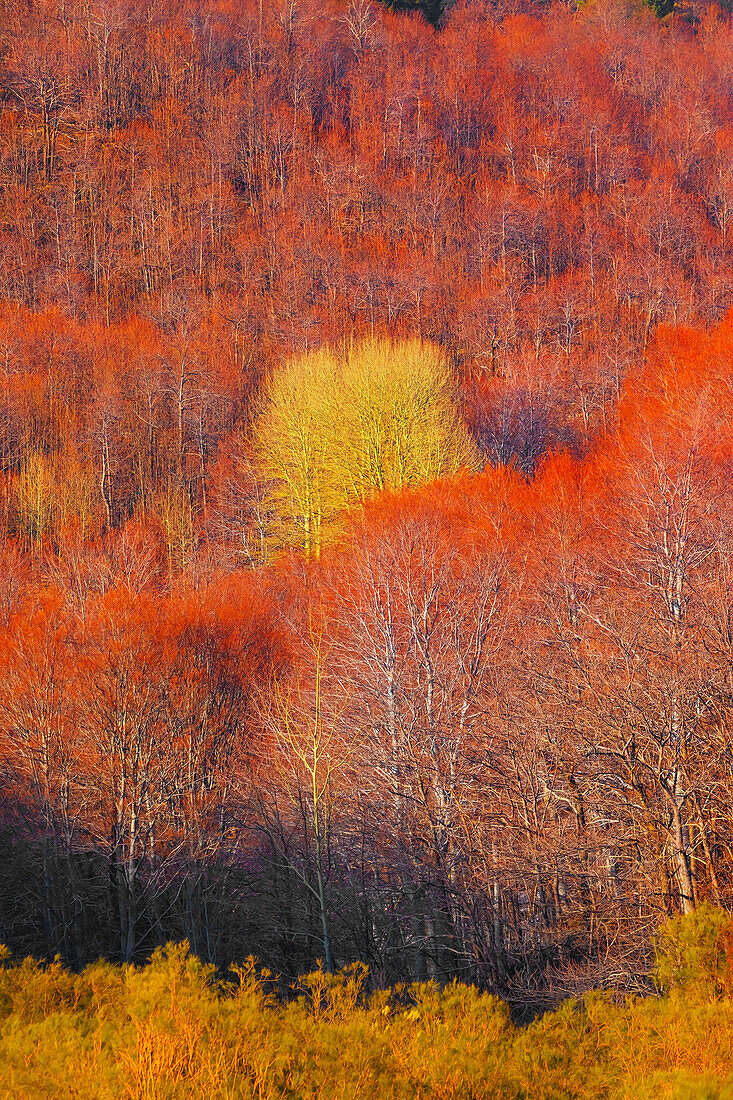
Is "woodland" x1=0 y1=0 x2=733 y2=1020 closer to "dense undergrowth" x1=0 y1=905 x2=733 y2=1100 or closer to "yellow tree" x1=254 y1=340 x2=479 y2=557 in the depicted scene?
"yellow tree" x1=254 y1=340 x2=479 y2=557

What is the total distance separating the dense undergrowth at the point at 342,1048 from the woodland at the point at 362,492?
216 inches

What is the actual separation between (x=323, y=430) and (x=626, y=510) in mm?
15946

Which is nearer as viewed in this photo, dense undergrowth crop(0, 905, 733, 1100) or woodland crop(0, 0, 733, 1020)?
dense undergrowth crop(0, 905, 733, 1100)

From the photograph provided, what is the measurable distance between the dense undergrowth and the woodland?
547 cm

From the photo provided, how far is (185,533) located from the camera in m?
44.9

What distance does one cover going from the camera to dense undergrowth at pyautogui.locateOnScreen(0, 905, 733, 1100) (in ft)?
→ 19.5

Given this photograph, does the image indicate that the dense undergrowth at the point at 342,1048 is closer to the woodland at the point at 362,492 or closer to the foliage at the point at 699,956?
the foliage at the point at 699,956

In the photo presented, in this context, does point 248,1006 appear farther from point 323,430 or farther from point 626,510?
point 323,430

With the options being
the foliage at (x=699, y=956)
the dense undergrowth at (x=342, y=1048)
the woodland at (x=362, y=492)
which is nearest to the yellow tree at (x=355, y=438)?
the woodland at (x=362, y=492)

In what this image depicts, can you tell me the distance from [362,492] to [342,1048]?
109 feet

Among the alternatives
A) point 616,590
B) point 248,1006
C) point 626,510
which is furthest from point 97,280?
point 248,1006

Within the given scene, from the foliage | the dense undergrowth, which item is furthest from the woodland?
the dense undergrowth

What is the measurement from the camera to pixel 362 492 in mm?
39375

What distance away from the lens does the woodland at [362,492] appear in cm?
1595
